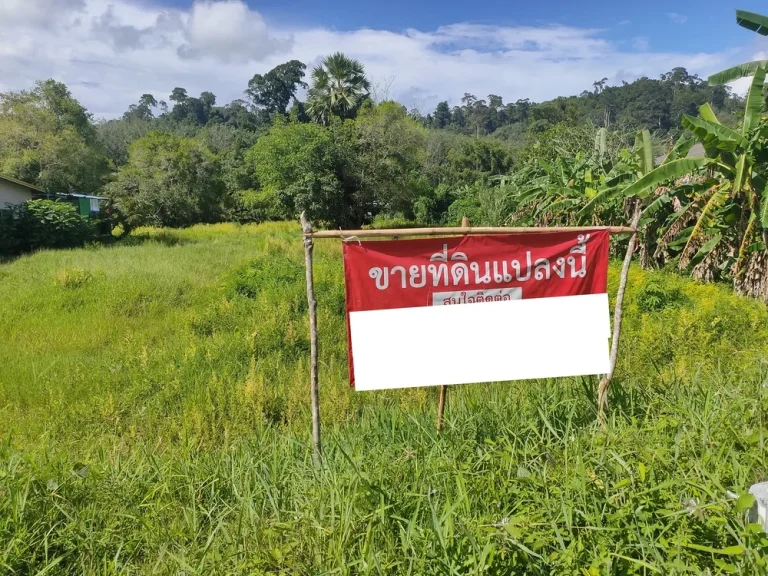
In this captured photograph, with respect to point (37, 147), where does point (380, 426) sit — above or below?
below

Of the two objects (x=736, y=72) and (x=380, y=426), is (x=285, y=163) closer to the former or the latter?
(x=736, y=72)

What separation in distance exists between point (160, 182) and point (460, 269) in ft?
77.3

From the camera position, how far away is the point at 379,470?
9.09 feet

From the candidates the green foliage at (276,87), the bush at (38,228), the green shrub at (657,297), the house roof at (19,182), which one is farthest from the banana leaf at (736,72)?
the green foliage at (276,87)

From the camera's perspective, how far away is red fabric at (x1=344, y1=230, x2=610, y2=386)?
312cm

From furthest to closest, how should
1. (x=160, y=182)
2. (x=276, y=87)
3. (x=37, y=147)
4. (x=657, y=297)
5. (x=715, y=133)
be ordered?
(x=276, y=87)
(x=160, y=182)
(x=37, y=147)
(x=657, y=297)
(x=715, y=133)

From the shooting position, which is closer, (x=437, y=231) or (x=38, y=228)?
(x=437, y=231)

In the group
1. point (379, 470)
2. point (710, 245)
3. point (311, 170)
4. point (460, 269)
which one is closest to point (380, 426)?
point (379, 470)

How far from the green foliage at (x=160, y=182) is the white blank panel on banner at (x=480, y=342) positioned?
22.9 metres

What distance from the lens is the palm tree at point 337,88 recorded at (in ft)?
106

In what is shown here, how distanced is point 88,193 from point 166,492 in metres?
27.3

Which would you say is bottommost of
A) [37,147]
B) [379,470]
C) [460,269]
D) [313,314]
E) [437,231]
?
[379,470]

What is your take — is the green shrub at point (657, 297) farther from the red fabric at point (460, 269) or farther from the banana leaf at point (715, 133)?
the red fabric at point (460, 269)

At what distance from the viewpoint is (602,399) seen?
341cm
